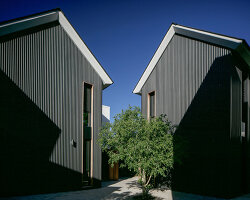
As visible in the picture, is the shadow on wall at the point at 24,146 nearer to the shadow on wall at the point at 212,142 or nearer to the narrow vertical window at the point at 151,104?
the shadow on wall at the point at 212,142

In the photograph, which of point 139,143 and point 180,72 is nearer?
point 139,143

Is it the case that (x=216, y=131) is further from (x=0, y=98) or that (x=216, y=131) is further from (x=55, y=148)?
(x=0, y=98)

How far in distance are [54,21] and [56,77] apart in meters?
3.04

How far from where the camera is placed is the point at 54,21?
37.6 feet

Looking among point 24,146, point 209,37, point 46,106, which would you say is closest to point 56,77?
point 46,106

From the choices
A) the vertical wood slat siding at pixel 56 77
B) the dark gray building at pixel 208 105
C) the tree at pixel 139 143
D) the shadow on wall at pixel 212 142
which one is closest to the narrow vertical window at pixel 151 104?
the dark gray building at pixel 208 105

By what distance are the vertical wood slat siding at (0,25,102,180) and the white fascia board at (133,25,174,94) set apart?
3.99 meters

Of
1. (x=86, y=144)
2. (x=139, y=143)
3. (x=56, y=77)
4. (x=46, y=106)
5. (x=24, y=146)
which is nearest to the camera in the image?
(x=139, y=143)

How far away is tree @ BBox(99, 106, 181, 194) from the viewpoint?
8.17m

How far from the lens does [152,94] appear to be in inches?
586

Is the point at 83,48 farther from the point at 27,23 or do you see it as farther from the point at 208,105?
the point at 208,105

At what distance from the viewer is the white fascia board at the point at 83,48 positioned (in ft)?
38.4

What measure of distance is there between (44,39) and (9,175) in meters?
6.63

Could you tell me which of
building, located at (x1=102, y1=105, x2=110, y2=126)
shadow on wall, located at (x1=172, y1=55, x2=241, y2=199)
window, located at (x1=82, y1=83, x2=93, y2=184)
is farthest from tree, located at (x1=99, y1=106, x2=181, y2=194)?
building, located at (x1=102, y1=105, x2=110, y2=126)
